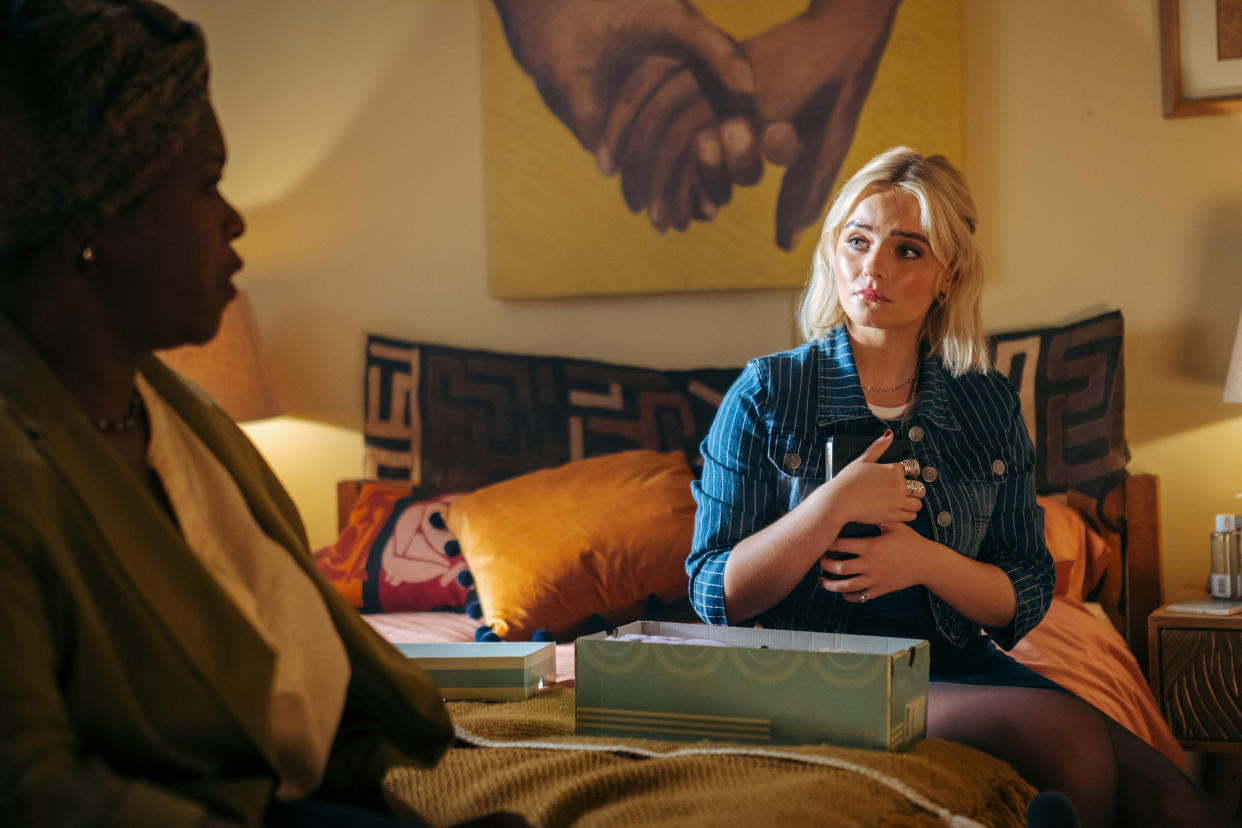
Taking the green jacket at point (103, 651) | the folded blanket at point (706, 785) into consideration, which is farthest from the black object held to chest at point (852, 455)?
the green jacket at point (103, 651)

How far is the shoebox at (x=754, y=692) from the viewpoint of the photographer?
118cm

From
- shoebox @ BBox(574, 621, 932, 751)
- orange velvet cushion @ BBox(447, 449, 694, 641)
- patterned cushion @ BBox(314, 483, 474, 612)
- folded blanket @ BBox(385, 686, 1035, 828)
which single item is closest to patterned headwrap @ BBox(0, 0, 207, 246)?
folded blanket @ BBox(385, 686, 1035, 828)

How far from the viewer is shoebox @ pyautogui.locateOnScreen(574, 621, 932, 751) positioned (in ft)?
3.87

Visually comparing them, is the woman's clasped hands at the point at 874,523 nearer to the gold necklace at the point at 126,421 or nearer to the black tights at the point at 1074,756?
the black tights at the point at 1074,756

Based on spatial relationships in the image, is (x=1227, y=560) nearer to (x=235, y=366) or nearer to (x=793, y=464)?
(x=793, y=464)

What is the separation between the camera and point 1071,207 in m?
2.72

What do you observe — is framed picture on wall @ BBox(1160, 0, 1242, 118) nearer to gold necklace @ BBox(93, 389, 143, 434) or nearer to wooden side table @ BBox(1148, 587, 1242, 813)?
wooden side table @ BBox(1148, 587, 1242, 813)

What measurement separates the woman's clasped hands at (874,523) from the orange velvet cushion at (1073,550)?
0.95m

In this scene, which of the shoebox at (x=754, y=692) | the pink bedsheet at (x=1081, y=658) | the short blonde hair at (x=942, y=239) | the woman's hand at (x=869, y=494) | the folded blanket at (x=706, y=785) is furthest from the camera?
the pink bedsheet at (x=1081, y=658)

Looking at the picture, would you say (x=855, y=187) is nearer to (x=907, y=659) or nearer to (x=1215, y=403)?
(x=907, y=659)

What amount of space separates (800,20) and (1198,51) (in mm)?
933

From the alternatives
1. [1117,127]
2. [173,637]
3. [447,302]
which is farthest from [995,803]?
[447,302]

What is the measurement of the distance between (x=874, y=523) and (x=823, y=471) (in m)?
0.18

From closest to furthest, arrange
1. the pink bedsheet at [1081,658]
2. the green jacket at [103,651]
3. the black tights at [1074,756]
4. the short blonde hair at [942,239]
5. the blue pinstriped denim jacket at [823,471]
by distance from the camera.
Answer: the green jacket at [103,651] → the black tights at [1074,756] → the blue pinstriped denim jacket at [823,471] → the short blonde hair at [942,239] → the pink bedsheet at [1081,658]
